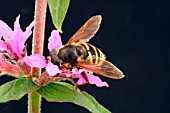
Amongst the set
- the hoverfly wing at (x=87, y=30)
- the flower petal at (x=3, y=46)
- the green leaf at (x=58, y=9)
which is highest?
the green leaf at (x=58, y=9)

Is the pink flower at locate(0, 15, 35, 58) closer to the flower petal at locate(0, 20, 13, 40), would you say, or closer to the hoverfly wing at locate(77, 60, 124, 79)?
the flower petal at locate(0, 20, 13, 40)

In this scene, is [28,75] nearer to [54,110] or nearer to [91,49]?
[91,49]

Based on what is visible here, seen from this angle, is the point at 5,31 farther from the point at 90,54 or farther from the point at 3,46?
the point at 90,54

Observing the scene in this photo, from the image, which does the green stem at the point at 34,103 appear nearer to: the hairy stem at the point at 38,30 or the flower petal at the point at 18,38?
the hairy stem at the point at 38,30

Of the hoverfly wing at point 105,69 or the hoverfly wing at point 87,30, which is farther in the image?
the hoverfly wing at point 87,30

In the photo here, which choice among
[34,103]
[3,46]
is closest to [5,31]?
[3,46]

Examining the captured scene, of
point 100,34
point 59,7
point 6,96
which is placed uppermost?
point 100,34

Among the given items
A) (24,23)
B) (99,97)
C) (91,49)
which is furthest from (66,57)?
(24,23)

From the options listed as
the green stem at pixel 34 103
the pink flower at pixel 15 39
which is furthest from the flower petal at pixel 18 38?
the green stem at pixel 34 103
